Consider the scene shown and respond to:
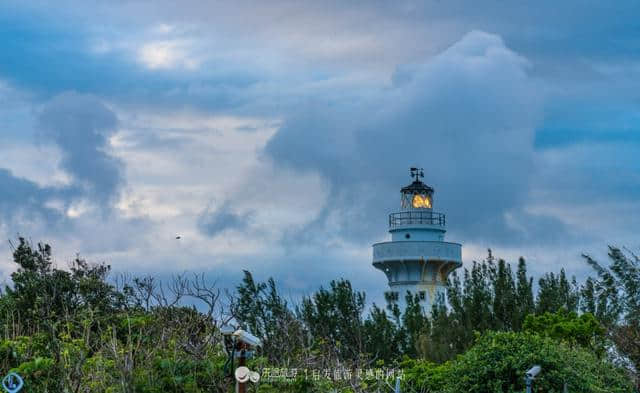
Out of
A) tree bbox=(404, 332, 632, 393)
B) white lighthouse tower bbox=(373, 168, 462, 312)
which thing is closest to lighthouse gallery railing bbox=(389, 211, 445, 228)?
white lighthouse tower bbox=(373, 168, 462, 312)

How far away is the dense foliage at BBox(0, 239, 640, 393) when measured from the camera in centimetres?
1672

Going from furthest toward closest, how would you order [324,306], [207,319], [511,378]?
[324,306] < [207,319] < [511,378]

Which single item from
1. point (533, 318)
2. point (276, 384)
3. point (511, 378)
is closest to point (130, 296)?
point (276, 384)

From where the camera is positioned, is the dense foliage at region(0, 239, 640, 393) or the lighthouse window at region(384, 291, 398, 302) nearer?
the dense foliage at region(0, 239, 640, 393)

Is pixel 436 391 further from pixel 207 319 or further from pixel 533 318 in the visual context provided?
pixel 533 318

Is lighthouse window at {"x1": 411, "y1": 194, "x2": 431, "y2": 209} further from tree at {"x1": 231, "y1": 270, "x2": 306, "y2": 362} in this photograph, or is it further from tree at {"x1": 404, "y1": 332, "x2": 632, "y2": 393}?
tree at {"x1": 404, "y1": 332, "x2": 632, "y2": 393}

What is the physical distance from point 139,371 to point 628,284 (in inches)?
543

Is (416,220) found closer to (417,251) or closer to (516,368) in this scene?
(417,251)

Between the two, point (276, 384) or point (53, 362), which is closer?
point (53, 362)

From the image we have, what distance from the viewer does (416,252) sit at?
122 feet

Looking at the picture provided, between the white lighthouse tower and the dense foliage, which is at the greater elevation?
the white lighthouse tower

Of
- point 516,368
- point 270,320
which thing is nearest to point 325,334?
point 270,320

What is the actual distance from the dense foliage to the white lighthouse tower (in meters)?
1.65

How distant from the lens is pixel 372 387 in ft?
62.6
